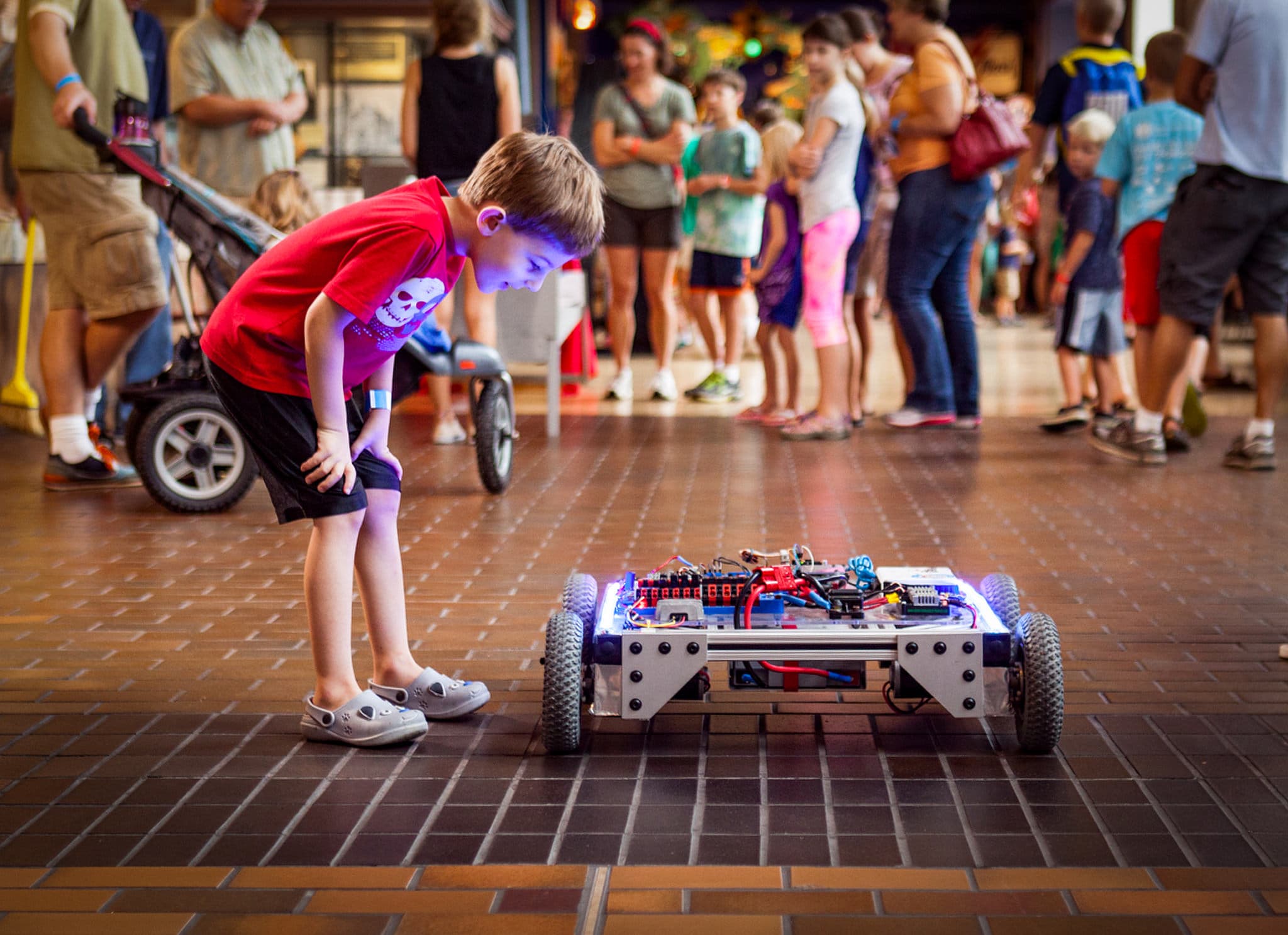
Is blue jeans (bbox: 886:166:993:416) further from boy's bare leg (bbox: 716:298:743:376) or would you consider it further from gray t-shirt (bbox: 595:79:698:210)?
gray t-shirt (bbox: 595:79:698:210)

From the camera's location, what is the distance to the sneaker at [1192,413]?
7.05 metres

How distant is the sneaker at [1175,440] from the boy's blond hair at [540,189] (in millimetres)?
4698

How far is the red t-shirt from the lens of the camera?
2619mm

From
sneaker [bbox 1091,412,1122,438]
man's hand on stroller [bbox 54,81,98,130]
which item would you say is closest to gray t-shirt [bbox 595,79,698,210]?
sneaker [bbox 1091,412,1122,438]

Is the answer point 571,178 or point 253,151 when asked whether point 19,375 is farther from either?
point 571,178

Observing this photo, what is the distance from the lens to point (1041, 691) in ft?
8.79

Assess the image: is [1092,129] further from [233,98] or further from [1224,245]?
[233,98]

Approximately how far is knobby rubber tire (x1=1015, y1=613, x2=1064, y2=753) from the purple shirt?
5.01 meters

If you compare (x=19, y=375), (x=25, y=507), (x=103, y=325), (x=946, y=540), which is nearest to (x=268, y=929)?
(x=946, y=540)

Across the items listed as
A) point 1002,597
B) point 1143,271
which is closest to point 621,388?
point 1143,271

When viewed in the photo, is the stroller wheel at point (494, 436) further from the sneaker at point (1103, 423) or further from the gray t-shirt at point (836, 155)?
the sneaker at point (1103, 423)

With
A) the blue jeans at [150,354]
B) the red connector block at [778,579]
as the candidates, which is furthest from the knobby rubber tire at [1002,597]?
the blue jeans at [150,354]

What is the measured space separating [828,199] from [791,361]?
114 cm

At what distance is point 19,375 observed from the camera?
7.12m
